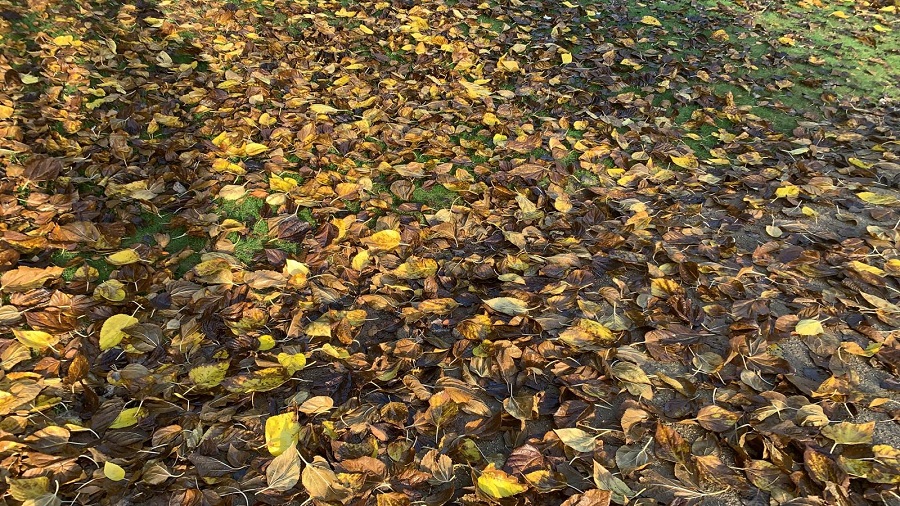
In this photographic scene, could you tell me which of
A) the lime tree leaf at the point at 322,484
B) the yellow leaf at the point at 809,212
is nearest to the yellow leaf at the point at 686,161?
the yellow leaf at the point at 809,212

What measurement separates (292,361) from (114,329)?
66 cm

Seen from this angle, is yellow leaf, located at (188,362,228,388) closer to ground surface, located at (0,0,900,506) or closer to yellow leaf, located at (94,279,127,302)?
ground surface, located at (0,0,900,506)

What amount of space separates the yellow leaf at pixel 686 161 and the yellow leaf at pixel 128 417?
271cm

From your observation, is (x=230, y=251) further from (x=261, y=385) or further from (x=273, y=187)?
(x=261, y=385)

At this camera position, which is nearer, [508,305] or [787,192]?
[508,305]

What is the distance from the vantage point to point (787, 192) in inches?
104

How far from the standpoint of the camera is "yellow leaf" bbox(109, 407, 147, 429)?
1.64 meters

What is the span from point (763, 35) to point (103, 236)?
191 inches

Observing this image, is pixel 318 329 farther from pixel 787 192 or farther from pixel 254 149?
pixel 787 192

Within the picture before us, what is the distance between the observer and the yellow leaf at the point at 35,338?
1788 mm

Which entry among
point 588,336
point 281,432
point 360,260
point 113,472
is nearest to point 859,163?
point 588,336

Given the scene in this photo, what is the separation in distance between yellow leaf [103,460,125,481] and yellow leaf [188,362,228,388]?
1.06 ft

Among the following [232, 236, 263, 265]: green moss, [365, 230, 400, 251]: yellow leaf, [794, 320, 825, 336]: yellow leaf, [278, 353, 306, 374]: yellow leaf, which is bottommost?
[278, 353, 306, 374]: yellow leaf

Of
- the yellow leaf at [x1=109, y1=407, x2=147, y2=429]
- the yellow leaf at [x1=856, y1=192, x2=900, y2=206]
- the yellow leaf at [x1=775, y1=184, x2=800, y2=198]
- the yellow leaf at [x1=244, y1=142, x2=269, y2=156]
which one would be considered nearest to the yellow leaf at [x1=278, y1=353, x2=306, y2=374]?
the yellow leaf at [x1=109, y1=407, x2=147, y2=429]
